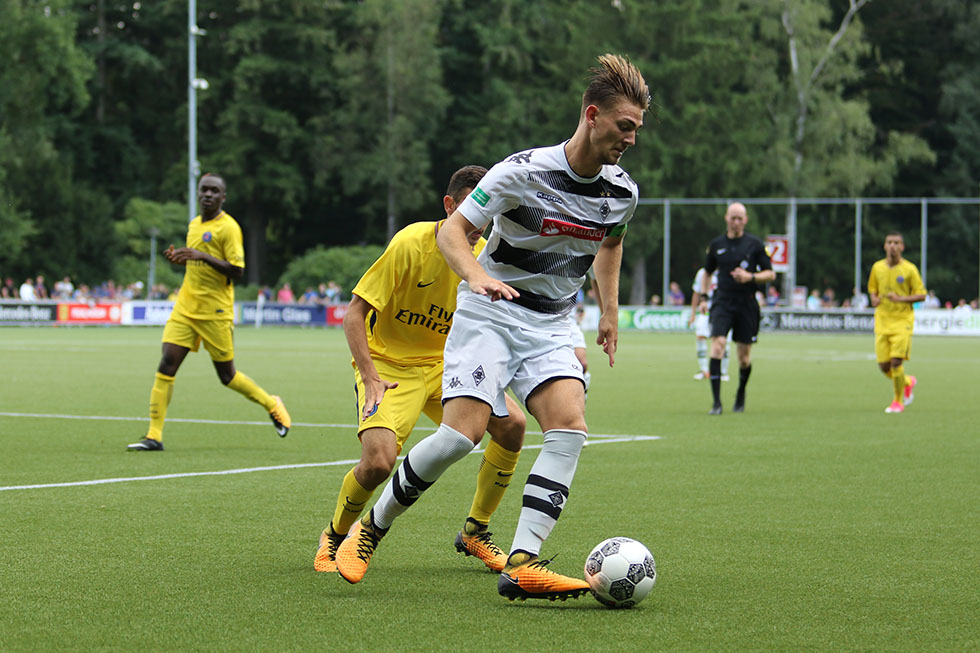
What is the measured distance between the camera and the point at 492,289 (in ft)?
18.0

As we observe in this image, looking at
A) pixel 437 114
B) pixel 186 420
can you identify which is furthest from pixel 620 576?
pixel 437 114

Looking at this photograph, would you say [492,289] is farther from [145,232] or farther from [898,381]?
[145,232]

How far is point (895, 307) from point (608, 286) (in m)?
11.1

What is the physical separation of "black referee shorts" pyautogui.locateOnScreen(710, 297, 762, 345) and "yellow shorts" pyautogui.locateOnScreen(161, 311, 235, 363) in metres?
6.39

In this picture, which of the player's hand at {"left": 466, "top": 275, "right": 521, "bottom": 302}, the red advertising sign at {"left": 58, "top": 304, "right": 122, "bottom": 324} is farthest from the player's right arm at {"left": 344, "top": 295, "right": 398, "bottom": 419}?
the red advertising sign at {"left": 58, "top": 304, "right": 122, "bottom": 324}

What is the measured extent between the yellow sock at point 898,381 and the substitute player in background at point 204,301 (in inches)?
324

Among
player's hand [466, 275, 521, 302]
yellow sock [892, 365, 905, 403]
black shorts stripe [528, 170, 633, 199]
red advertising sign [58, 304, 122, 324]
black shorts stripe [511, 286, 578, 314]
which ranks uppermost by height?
black shorts stripe [528, 170, 633, 199]

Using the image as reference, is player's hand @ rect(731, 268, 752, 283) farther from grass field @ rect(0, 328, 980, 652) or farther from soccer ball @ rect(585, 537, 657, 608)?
soccer ball @ rect(585, 537, 657, 608)

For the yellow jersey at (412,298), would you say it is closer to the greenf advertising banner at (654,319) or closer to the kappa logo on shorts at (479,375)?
the kappa logo on shorts at (479,375)

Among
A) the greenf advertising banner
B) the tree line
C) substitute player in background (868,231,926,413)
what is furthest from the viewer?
the tree line

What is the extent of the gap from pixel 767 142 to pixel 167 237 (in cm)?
2691

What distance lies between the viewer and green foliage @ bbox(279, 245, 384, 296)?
56.9 metres

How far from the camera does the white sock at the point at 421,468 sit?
5.96 meters

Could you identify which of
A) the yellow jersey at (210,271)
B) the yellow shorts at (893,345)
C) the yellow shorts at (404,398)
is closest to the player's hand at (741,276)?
the yellow shorts at (893,345)
